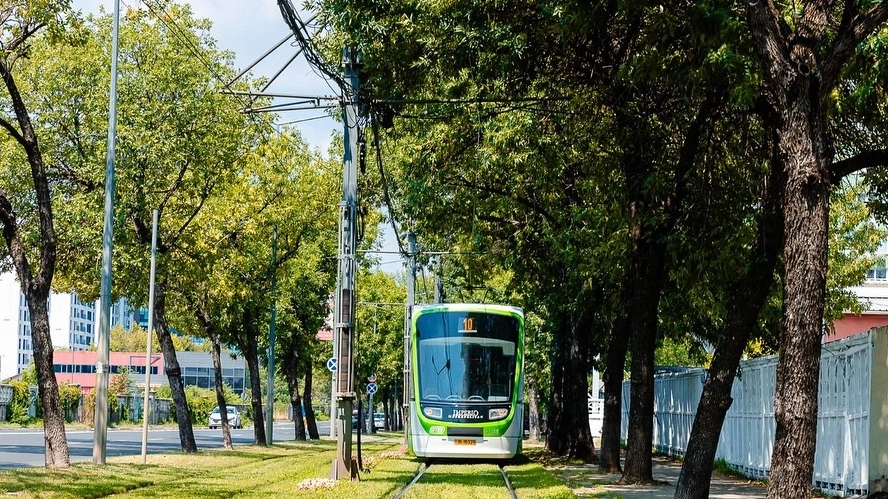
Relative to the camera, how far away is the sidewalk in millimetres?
18922

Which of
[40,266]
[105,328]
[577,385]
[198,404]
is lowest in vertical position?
[198,404]

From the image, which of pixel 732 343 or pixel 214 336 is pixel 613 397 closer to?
pixel 732 343

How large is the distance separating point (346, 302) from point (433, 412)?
5.59 meters

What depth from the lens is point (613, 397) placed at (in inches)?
976

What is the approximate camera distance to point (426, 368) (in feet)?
84.8

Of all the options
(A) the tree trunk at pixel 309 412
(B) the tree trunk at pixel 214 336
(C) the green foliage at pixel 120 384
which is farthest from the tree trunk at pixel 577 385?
(C) the green foliage at pixel 120 384

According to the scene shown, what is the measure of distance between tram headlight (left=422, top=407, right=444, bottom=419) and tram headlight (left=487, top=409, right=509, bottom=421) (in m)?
1.05

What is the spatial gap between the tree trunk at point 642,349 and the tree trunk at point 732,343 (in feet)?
17.7

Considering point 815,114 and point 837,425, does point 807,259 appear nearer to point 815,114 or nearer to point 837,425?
point 815,114

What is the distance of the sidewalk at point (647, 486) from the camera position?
18.9 metres

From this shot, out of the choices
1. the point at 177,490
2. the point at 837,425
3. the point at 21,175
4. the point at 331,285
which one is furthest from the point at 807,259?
the point at 331,285

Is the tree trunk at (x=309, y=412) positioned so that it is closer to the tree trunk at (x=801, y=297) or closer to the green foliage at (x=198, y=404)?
the green foliage at (x=198, y=404)

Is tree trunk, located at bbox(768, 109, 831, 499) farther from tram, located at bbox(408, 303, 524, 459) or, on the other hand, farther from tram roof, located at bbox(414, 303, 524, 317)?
tram roof, located at bbox(414, 303, 524, 317)

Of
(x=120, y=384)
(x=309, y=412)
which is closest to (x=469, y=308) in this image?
(x=309, y=412)
